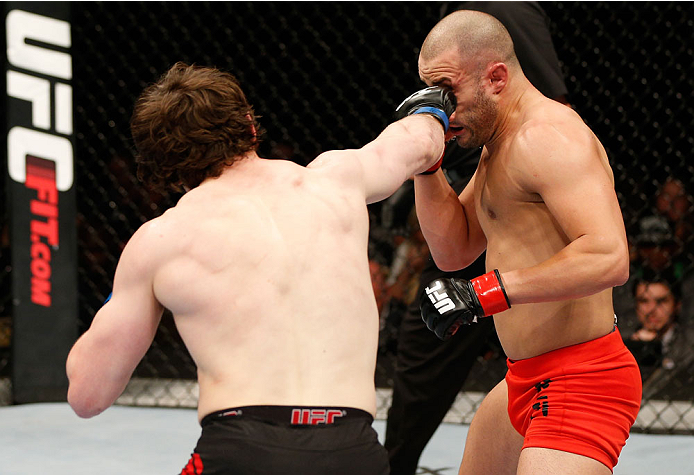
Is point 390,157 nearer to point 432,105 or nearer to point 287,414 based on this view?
point 432,105

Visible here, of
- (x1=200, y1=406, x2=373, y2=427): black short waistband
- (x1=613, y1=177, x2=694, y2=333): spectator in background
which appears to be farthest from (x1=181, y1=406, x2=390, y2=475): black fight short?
(x1=613, y1=177, x2=694, y2=333): spectator in background

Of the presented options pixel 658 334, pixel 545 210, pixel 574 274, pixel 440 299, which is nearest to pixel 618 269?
pixel 574 274

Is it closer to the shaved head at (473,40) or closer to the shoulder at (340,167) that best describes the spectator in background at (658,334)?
the shaved head at (473,40)

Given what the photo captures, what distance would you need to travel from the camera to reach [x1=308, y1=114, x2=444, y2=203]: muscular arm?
3.84ft

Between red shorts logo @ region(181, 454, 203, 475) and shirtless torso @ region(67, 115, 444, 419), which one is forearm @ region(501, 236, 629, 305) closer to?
shirtless torso @ region(67, 115, 444, 419)

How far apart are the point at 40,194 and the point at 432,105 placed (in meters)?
1.96

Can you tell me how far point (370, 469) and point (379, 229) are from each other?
246cm

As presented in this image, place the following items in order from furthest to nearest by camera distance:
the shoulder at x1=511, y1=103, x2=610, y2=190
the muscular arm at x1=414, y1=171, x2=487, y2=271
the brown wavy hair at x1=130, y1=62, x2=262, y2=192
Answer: the muscular arm at x1=414, y1=171, x2=487, y2=271
the shoulder at x1=511, y1=103, x2=610, y2=190
the brown wavy hair at x1=130, y1=62, x2=262, y2=192

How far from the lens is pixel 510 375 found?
1.47 meters

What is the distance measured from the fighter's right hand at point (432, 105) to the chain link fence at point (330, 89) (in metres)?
1.90

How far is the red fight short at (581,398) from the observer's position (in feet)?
4.25

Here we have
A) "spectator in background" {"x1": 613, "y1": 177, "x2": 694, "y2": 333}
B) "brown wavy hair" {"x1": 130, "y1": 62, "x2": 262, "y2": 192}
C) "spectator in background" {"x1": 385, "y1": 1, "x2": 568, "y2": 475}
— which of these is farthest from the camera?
"spectator in background" {"x1": 613, "y1": 177, "x2": 694, "y2": 333}

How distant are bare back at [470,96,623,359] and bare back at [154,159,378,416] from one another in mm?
406

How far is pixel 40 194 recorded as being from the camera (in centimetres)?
293
